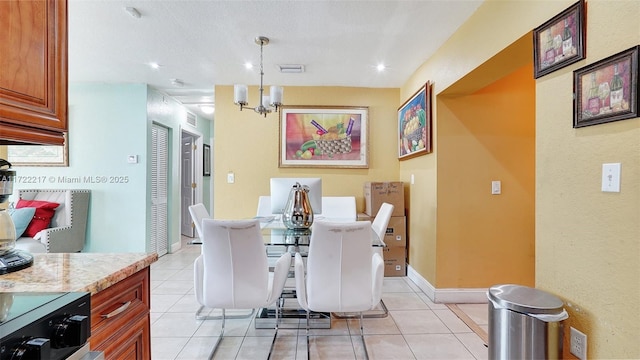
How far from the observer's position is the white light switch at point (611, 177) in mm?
1222

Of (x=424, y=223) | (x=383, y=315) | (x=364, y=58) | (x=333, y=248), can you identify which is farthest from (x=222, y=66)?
(x=383, y=315)

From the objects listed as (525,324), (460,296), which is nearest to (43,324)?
(525,324)

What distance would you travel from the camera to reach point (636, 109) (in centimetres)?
115

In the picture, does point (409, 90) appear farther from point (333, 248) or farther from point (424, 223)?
point (333, 248)

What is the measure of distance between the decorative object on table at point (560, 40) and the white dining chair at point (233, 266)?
1.81m

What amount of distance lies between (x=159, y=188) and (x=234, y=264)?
10.7ft

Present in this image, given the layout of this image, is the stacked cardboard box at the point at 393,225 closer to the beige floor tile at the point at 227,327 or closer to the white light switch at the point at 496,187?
the white light switch at the point at 496,187

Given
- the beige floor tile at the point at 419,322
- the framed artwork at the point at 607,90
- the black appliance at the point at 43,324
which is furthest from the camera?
the beige floor tile at the point at 419,322

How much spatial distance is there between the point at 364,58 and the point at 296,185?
1.55 metres

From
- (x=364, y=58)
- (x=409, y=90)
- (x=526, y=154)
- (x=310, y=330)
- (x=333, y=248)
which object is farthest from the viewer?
(x=409, y=90)

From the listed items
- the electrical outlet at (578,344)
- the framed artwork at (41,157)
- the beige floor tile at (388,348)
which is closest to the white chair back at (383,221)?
the beige floor tile at (388,348)

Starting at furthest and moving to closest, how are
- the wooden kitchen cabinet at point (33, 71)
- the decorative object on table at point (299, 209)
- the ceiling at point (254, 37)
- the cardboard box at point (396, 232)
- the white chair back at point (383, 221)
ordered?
the cardboard box at point (396, 232) → the decorative object on table at point (299, 209) → the white chair back at point (383, 221) → the ceiling at point (254, 37) → the wooden kitchen cabinet at point (33, 71)

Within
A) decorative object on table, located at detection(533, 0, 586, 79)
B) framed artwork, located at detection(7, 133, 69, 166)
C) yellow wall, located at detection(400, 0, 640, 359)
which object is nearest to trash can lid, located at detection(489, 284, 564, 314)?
yellow wall, located at detection(400, 0, 640, 359)

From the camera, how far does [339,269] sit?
73.8 inches
